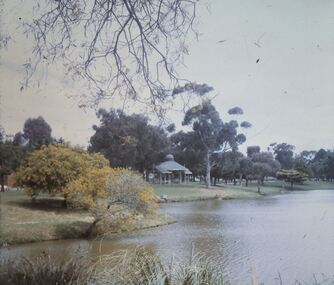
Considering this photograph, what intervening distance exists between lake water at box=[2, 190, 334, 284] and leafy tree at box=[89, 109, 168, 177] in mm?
431

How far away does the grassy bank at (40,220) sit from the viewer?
2.21m

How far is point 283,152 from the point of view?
2193mm

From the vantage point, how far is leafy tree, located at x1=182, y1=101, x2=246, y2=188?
206 centimetres

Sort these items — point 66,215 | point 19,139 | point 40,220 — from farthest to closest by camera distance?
point 66,215
point 40,220
point 19,139

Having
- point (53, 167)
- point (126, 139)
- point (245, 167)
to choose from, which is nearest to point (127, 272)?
point (126, 139)

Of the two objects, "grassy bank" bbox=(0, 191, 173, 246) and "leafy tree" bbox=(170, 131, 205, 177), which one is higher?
"leafy tree" bbox=(170, 131, 205, 177)

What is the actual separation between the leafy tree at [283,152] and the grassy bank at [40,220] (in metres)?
0.73

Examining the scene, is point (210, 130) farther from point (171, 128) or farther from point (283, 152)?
point (283, 152)

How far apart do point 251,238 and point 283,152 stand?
440mm

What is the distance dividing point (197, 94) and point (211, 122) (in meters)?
0.17

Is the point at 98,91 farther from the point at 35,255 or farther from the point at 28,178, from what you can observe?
the point at 35,255

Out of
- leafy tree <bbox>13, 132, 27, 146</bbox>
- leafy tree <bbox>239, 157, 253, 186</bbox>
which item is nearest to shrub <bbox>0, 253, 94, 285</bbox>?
leafy tree <bbox>13, 132, 27, 146</bbox>

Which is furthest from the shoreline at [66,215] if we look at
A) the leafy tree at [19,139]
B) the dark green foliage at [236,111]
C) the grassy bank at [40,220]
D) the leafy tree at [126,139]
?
the dark green foliage at [236,111]

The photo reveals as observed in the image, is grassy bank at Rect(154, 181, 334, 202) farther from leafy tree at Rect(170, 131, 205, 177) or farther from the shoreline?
leafy tree at Rect(170, 131, 205, 177)
